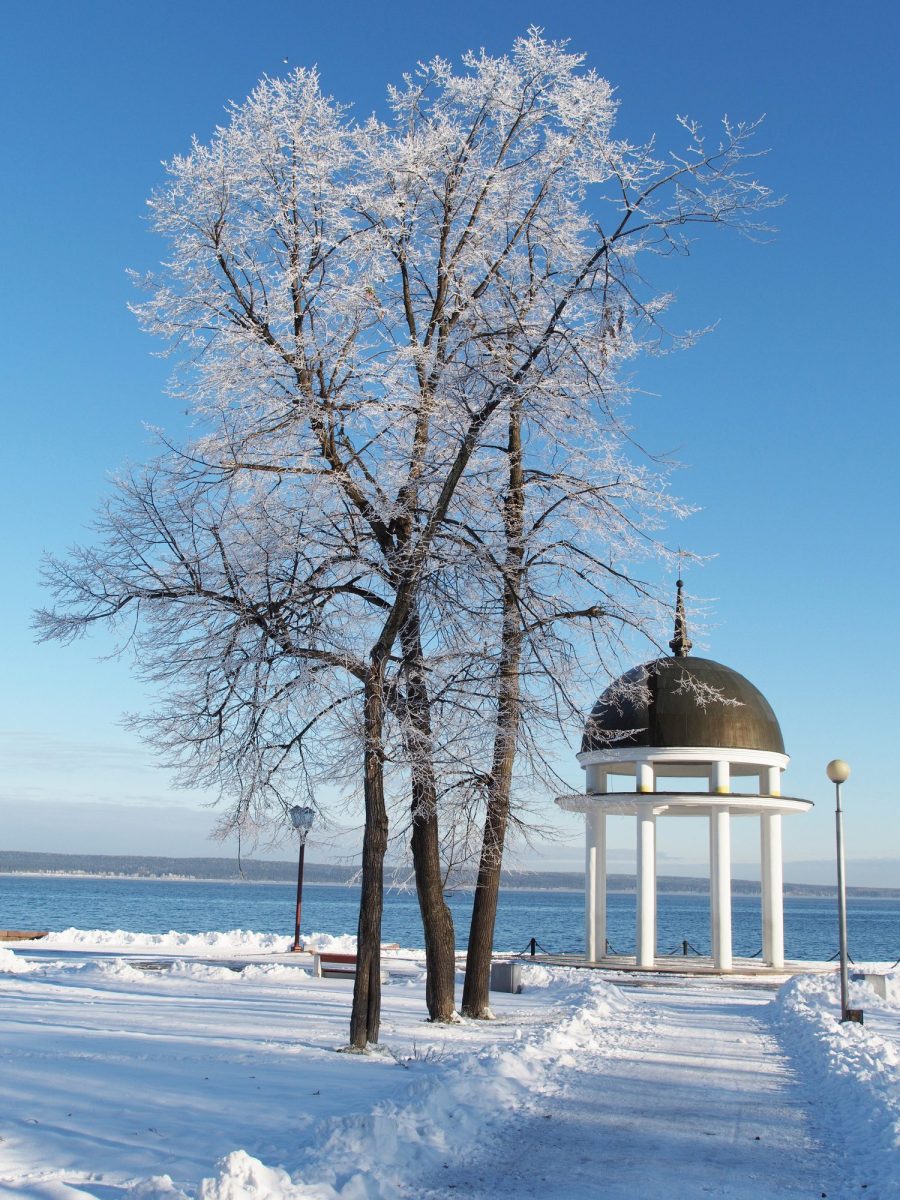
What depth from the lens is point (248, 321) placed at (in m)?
13.9

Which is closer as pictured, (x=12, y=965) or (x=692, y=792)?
(x=12, y=965)

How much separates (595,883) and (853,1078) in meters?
19.6

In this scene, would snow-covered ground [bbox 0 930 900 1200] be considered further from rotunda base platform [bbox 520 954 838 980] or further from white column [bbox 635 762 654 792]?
→ white column [bbox 635 762 654 792]

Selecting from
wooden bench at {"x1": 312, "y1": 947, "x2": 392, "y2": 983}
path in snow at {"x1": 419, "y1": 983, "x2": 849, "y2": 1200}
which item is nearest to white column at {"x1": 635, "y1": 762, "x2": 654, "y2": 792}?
wooden bench at {"x1": 312, "y1": 947, "x2": 392, "y2": 983}

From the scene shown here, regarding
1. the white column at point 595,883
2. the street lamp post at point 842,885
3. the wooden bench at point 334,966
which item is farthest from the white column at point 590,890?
the street lamp post at point 842,885

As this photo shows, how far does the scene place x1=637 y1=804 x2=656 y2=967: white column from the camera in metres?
29.0

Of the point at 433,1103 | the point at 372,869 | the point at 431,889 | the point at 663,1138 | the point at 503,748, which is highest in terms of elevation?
the point at 503,748

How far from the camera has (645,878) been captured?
1144 inches

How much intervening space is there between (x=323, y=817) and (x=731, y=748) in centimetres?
1560

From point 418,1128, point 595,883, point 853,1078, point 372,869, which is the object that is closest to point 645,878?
point 595,883

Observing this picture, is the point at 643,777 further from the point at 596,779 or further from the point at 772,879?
the point at 772,879

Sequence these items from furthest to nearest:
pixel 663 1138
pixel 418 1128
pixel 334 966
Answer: pixel 334 966 → pixel 663 1138 → pixel 418 1128

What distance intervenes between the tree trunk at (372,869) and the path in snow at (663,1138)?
218 cm

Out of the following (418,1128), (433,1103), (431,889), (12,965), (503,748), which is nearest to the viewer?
(418,1128)
